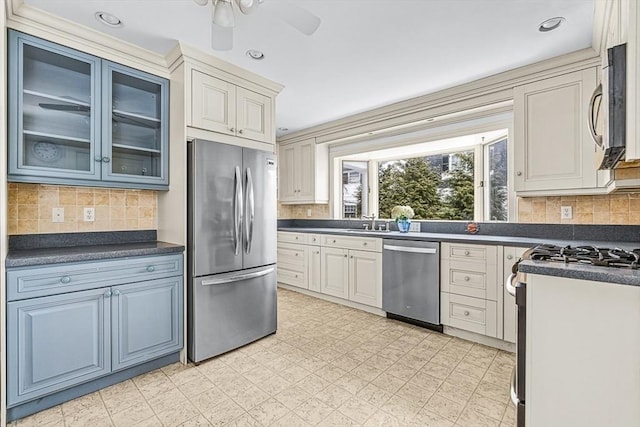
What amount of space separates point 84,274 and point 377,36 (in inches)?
→ 99.3

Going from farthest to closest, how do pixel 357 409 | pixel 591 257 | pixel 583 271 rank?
pixel 357 409
pixel 591 257
pixel 583 271

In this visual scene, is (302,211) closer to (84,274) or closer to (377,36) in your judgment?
(377,36)

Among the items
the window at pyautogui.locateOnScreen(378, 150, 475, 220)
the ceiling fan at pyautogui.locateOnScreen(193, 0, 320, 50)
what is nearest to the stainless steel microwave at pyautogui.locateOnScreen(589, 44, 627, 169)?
the ceiling fan at pyautogui.locateOnScreen(193, 0, 320, 50)

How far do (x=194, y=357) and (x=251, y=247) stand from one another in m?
0.94

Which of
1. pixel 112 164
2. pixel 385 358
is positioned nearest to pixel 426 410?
pixel 385 358

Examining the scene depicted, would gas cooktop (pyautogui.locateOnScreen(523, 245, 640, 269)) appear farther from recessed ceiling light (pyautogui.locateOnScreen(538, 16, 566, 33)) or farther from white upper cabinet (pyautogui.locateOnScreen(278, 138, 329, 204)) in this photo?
white upper cabinet (pyautogui.locateOnScreen(278, 138, 329, 204))

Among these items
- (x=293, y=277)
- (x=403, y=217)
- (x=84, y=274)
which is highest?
(x=403, y=217)

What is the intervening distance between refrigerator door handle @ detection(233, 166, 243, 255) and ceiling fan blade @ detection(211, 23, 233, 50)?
971 mm

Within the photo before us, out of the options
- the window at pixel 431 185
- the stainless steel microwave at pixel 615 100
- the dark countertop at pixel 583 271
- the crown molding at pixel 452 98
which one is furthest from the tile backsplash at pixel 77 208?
the stainless steel microwave at pixel 615 100

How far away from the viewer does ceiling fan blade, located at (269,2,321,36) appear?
148 cm

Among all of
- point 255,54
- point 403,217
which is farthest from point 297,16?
point 403,217

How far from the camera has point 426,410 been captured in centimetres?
182

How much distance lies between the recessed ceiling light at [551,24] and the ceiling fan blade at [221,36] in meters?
2.04

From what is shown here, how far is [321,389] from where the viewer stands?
2033mm
